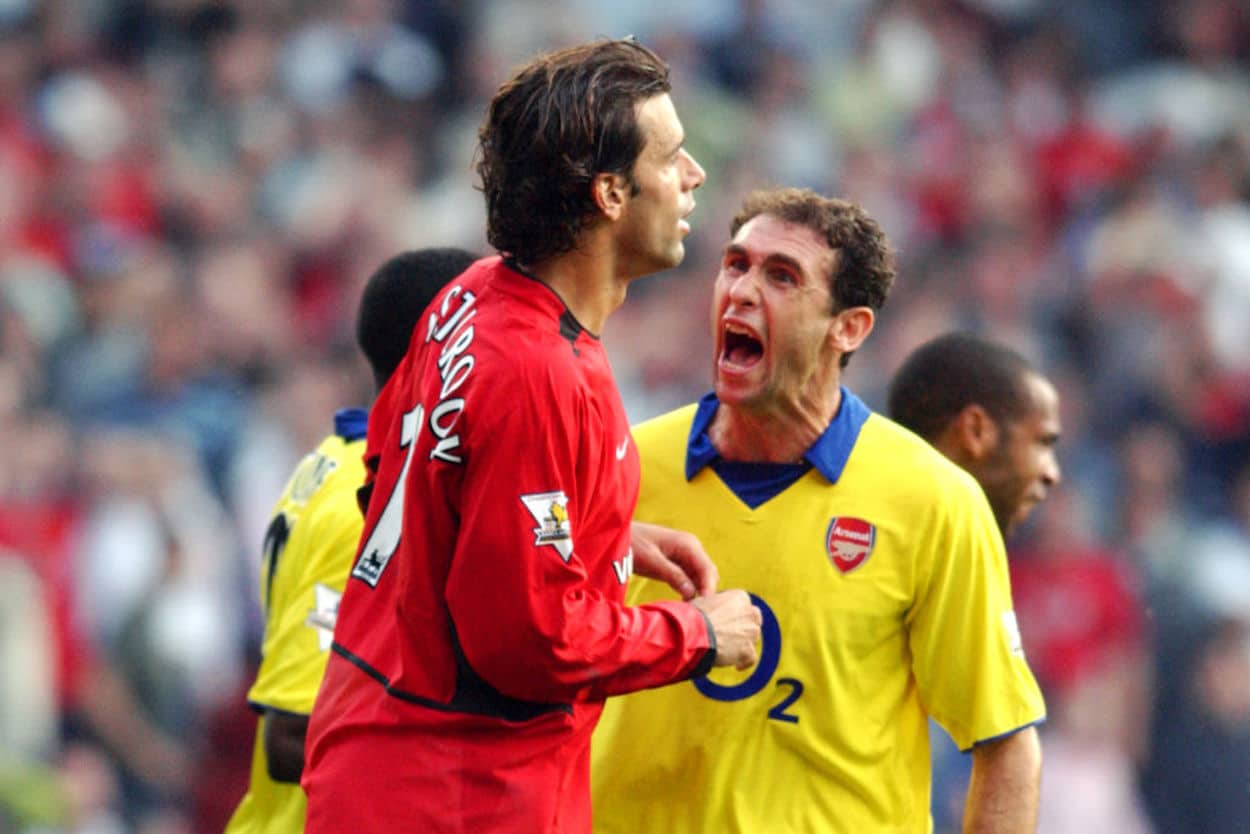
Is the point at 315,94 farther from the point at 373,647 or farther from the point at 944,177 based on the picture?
the point at 373,647

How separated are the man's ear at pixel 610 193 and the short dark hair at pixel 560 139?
0.01m

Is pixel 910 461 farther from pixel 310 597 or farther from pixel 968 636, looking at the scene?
pixel 310 597

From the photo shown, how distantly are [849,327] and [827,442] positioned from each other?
0.28m

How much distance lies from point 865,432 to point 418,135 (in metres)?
7.67

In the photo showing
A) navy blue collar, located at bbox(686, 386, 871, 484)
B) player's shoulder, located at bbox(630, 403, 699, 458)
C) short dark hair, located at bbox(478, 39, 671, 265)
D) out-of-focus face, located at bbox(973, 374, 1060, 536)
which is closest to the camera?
short dark hair, located at bbox(478, 39, 671, 265)

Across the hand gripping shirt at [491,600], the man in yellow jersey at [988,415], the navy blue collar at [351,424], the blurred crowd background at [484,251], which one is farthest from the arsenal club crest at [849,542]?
the blurred crowd background at [484,251]

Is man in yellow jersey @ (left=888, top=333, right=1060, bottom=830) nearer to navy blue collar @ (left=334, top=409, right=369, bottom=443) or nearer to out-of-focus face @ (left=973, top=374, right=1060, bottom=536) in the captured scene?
out-of-focus face @ (left=973, top=374, right=1060, bottom=536)

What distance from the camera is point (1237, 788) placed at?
8742 mm

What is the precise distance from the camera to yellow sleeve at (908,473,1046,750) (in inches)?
160

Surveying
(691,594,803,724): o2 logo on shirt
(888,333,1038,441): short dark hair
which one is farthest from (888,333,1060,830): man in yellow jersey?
(691,594,803,724): o2 logo on shirt

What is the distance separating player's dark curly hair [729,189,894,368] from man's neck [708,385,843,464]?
164 millimetres

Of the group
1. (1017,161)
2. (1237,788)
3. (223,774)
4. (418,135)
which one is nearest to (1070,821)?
(1237,788)

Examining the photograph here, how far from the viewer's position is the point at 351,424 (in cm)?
495

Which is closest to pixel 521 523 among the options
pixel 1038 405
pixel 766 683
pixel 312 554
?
pixel 766 683
